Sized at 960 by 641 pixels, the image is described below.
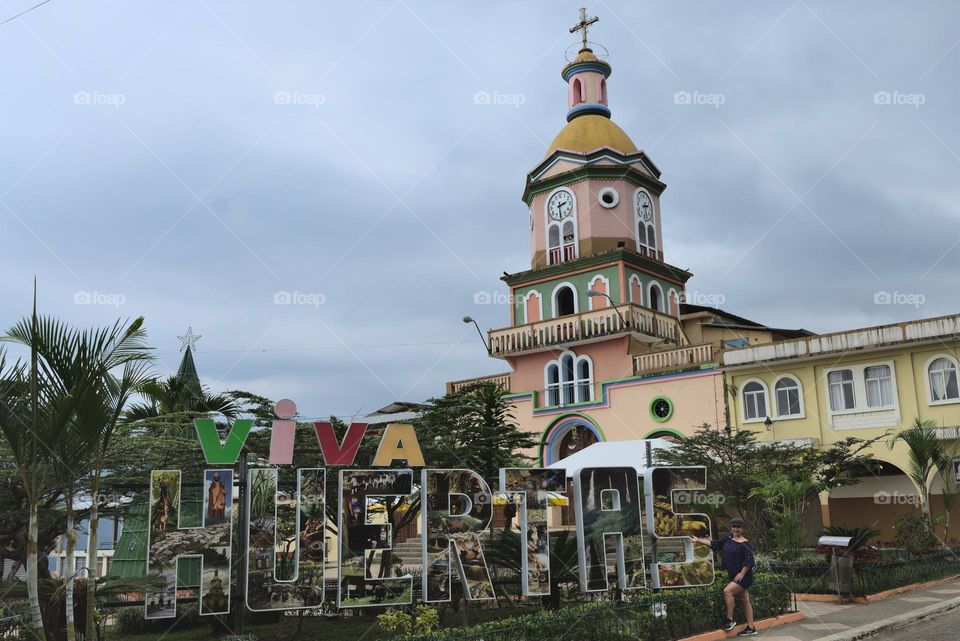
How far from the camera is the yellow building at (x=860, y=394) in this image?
74.0 feet

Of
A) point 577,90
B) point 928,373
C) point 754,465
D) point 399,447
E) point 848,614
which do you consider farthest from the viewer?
point 577,90

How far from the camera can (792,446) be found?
21.5m

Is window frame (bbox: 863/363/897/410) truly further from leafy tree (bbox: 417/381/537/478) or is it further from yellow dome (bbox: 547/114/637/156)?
yellow dome (bbox: 547/114/637/156)

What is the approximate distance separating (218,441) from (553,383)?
71.0 ft

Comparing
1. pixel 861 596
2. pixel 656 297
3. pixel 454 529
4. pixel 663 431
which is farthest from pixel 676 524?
pixel 656 297

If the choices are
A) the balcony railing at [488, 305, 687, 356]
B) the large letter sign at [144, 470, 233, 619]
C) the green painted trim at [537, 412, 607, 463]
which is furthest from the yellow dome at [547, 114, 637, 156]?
the large letter sign at [144, 470, 233, 619]

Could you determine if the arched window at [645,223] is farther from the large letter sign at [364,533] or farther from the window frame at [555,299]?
the large letter sign at [364,533]

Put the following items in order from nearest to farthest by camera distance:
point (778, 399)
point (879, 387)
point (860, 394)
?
point (879, 387) → point (860, 394) → point (778, 399)

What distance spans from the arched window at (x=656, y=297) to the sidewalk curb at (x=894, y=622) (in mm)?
A: 17758

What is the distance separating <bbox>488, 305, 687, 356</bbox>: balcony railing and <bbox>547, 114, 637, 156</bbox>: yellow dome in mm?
6925

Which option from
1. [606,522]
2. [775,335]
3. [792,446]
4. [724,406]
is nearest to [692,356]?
[724,406]

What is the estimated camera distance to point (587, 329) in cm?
2936

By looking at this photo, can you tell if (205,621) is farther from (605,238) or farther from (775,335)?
(775,335)

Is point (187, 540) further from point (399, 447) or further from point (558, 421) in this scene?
point (558, 421)
